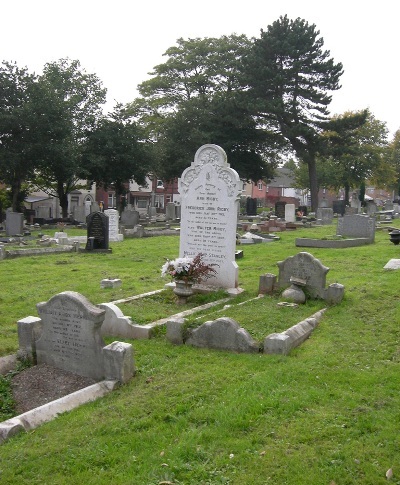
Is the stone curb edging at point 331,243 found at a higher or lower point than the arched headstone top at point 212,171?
lower

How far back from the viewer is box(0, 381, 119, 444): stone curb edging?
17.7ft

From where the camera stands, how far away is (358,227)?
2139cm

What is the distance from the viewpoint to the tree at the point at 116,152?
42.1 meters

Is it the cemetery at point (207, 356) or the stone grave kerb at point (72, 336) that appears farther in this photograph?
the stone grave kerb at point (72, 336)

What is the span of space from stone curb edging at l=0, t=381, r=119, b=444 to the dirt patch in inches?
18.0

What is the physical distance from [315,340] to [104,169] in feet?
118

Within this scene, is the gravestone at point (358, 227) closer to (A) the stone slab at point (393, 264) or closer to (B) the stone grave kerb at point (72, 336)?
(A) the stone slab at point (393, 264)

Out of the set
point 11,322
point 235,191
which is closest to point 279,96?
point 235,191

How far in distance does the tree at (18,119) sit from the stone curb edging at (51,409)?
99.1 feet

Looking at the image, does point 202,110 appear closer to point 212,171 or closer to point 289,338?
point 212,171

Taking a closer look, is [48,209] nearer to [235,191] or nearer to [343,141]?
[343,141]

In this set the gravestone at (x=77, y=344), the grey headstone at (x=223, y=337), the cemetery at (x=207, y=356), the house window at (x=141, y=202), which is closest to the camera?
the cemetery at (x=207, y=356)

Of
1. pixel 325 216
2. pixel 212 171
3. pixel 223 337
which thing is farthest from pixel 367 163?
pixel 223 337

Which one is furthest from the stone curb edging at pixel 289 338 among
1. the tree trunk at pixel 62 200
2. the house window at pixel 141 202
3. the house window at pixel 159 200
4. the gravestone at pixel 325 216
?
the house window at pixel 141 202
